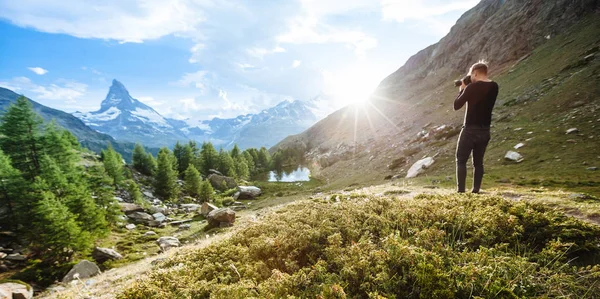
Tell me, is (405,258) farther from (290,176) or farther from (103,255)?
(290,176)

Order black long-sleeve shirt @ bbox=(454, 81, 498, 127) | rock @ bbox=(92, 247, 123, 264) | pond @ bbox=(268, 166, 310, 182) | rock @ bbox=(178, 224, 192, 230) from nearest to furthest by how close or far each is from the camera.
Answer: black long-sleeve shirt @ bbox=(454, 81, 498, 127) < rock @ bbox=(92, 247, 123, 264) < rock @ bbox=(178, 224, 192, 230) < pond @ bbox=(268, 166, 310, 182)

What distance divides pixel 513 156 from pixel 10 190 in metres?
46.6

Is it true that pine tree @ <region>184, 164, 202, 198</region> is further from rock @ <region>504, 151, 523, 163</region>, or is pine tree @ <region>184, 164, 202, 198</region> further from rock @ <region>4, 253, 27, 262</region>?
rock @ <region>504, 151, 523, 163</region>

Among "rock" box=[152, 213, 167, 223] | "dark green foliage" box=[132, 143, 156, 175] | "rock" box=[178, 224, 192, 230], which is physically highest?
"dark green foliage" box=[132, 143, 156, 175]

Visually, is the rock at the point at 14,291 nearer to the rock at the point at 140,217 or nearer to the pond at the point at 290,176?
the rock at the point at 140,217

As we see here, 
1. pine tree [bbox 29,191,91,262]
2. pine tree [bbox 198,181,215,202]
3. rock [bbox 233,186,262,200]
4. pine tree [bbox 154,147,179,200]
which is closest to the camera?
pine tree [bbox 29,191,91,262]

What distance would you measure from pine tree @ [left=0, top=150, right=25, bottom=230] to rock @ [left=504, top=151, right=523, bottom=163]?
147 ft

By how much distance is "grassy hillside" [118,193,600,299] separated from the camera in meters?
2.76

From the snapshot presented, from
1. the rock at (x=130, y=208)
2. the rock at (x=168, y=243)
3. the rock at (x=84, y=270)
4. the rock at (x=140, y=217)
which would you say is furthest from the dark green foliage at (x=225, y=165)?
the rock at (x=84, y=270)

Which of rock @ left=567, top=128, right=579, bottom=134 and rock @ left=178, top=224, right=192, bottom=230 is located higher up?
rock @ left=567, top=128, right=579, bottom=134

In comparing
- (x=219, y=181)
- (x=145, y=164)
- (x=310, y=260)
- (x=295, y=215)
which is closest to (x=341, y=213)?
(x=295, y=215)

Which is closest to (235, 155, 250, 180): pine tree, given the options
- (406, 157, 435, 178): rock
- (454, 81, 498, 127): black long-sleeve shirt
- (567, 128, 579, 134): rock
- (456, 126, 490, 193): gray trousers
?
(406, 157, 435, 178): rock

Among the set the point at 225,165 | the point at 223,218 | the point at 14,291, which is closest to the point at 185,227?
the point at 223,218

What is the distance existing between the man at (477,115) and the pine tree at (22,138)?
144 feet
